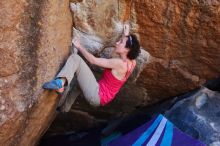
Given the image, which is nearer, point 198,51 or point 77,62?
point 77,62

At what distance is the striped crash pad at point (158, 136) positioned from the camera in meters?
4.42

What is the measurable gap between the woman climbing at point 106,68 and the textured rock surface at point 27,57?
170mm

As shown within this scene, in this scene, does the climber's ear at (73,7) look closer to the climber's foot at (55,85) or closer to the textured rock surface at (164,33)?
the textured rock surface at (164,33)

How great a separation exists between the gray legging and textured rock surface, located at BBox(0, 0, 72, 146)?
0.16 meters

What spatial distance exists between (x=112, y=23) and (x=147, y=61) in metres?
0.59

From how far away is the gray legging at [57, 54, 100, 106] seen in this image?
13.1ft

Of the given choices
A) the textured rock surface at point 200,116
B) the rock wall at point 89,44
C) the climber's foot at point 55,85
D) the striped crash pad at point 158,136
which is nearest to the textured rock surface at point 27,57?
the rock wall at point 89,44

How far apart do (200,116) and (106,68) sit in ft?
3.92

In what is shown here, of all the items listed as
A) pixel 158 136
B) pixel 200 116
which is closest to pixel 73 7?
pixel 158 136

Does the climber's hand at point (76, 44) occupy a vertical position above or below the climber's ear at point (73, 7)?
below

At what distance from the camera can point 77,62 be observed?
13.5ft

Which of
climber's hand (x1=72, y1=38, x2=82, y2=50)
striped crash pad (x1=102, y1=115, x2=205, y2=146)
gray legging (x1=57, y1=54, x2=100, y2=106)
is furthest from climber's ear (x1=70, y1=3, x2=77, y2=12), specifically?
striped crash pad (x1=102, y1=115, x2=205, y2=146)

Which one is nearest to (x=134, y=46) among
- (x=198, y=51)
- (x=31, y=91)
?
(x=198, y=51)

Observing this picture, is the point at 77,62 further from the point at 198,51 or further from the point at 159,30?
the point at 198,51
